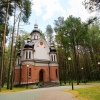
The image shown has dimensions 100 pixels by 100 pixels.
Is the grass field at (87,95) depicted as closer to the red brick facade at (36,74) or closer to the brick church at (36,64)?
the red brick facade at (36,74)

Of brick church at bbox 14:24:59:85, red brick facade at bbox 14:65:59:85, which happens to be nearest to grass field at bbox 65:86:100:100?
red brick facade at bbox 14:65:59:85

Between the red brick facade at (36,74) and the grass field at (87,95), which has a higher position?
the red brick facade at (36,74)

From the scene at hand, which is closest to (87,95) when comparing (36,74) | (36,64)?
(36,74)

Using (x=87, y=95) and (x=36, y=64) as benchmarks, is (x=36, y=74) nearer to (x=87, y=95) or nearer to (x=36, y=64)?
(x=36, y=64)

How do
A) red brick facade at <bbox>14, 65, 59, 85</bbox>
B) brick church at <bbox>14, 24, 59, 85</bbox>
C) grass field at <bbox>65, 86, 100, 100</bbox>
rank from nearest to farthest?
1. grass field at <bbox>65, 86, 100, 100</bbox>
2. red brick facade at <bbox>14, 65, 59, 85</bbox>
3. brick church at <bbox>14, 24, 59, 85</bbox>

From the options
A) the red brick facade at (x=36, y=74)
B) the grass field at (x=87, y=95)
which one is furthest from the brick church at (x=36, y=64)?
the grass field at (x=87, y=95)

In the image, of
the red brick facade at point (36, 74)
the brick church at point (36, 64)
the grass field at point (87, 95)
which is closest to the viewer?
the grass field at point (87, 95)

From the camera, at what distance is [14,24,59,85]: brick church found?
25.4 m

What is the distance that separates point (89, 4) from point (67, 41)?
65.8 ft

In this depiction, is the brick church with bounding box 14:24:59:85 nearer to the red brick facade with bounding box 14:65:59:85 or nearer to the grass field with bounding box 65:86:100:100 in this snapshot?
the red brick facade with bounding box 14:65:59:85

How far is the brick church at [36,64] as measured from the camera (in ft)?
83.4

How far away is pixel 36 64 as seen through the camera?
26750 millimetres

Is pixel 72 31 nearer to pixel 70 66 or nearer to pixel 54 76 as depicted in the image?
pixel 54 76

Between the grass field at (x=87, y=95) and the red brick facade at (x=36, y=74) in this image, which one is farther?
the red brick facade at (x=36, y=74)
